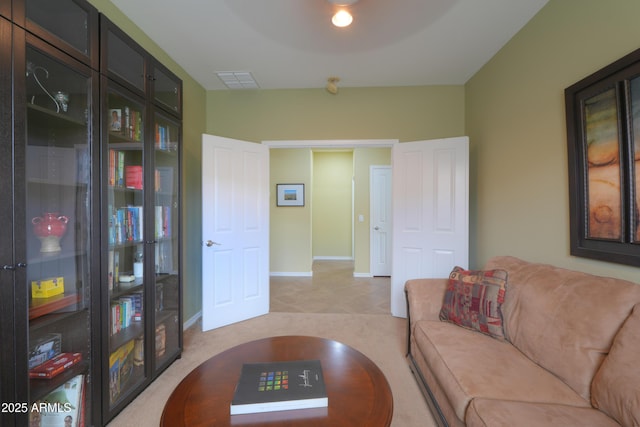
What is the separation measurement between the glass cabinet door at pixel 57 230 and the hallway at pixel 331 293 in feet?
6.87

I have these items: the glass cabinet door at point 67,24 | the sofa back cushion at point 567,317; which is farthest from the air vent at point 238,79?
the sofa back cushion at point 567,317

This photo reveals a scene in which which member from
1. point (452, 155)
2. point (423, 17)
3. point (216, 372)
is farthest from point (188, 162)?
point (452, 155)

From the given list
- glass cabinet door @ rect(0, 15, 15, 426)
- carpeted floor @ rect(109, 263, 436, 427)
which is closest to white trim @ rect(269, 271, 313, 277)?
A: carpeted floor @ rect(109, 263, 436, 427)

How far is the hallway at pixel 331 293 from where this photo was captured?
3.32 m

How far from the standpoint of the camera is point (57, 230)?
52.2 inches

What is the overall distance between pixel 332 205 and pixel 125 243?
5.11 meters

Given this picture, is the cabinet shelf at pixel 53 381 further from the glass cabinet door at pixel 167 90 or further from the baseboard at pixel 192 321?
the glass cabinet door at pixel 167 90

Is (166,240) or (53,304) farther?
(166,240)

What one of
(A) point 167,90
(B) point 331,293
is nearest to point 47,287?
(A) point 167,90

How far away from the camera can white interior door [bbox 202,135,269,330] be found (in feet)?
8.91

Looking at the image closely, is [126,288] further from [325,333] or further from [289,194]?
[289,194]

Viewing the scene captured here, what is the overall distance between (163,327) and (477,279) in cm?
236

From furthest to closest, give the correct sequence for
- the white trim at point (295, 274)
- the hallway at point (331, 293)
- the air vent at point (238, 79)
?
1. the white trim at point (295, 274)
2. the hallway at point (331, 293)
3. the air vent at point (238, 79)

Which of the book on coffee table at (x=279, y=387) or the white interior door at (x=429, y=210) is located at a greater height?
the white interior door at (x=429, y=210)
